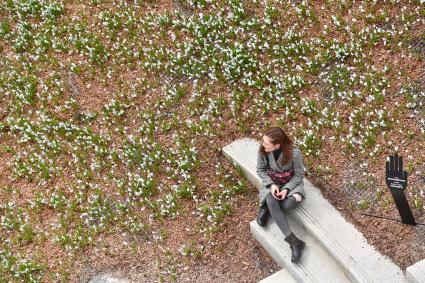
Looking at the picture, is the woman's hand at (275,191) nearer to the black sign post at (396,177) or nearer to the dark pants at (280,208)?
the dark pants at (280,208)

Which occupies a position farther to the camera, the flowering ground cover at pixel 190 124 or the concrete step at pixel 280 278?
the flowering ground cover at pixel 190 124

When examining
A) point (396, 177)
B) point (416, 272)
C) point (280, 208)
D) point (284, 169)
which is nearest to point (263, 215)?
point (280, 208)

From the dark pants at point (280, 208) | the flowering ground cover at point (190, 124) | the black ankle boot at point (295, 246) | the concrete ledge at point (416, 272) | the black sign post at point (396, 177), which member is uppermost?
the flowering ground cover at point (190, 124)

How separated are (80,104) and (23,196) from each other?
1802mm

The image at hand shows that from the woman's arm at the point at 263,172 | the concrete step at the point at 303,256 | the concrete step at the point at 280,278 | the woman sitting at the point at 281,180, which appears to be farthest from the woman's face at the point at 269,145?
the concrete step at the point at 280,278

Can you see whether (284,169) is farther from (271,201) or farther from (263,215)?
(263,215)

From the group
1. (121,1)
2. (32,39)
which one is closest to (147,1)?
(121,1)

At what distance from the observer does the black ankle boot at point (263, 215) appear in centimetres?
706

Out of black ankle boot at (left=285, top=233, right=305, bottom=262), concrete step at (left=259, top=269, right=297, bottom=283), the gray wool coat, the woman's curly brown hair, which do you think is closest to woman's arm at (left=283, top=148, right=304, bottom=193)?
the gray wool coat

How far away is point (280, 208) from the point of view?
688 cm

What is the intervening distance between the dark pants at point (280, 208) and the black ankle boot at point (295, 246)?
2.6 inches

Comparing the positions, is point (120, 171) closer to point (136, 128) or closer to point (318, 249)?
point (136, 128)

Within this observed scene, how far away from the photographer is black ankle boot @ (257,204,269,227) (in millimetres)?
7056

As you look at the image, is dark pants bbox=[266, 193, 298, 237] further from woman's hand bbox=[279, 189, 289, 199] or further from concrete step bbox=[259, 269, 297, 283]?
concrete step bbox=[259, 269, 297, 283]
